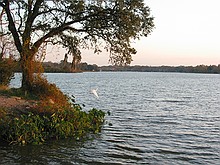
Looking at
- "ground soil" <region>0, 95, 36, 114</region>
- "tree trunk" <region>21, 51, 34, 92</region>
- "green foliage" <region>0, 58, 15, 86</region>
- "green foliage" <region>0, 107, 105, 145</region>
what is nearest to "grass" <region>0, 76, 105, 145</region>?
"green foliage" <region>0, 107, 105, 145</region>

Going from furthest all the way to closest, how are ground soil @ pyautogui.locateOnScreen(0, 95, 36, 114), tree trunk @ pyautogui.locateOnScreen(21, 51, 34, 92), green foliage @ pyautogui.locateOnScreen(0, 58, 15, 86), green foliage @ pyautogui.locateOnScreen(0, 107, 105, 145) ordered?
green foliage @ pyautogui.locateOnScreen(0, 58, 15, 86) → tree trunk @ pyautogui.locateOnScreen(21, 51, 34, 92) → ground soil @ pyautogui.locateOnScreen(0, 95, 36, 114) → green foliage @ pyautogui.locateOnScreen(0, 107, 105, 145)

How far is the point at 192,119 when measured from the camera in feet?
81.7

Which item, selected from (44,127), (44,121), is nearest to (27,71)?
(44,121)

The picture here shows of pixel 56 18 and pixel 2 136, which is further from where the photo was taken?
pixel 56 18

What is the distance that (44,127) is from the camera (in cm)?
1585

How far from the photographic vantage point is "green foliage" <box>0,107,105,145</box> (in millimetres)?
14477

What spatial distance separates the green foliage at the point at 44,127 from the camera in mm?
14477

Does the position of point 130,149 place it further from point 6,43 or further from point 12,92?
point 6,43

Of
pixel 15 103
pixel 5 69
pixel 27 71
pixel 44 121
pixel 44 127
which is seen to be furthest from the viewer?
pixel 5 69

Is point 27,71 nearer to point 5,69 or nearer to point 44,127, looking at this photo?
point 5,69

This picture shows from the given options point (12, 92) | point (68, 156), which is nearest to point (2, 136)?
point (68, 156)

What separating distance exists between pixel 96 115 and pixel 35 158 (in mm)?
8192

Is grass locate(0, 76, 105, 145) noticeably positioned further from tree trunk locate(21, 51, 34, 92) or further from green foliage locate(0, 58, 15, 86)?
green foliage locate(0, 58, 15, 86)

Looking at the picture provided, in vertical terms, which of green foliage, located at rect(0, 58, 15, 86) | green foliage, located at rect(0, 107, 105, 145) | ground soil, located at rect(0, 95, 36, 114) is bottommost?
green foliage, located at rect(0, 107, 105, 145)
